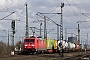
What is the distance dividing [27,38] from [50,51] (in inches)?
605

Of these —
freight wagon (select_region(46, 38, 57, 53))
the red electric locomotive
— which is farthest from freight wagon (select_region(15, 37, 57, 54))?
freight wagon (select_region(46, 38, 57, 53))

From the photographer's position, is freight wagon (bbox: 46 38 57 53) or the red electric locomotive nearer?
the red electric locomotive

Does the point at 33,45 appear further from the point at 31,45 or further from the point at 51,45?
the point at 51,45

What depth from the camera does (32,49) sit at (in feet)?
185

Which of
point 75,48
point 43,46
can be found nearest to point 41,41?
point 43,46

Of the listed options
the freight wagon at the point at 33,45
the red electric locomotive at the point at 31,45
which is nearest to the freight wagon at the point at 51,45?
the freight wagon at the point at 33,45

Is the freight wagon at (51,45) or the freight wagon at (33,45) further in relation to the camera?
the freight wagon at (51,45)

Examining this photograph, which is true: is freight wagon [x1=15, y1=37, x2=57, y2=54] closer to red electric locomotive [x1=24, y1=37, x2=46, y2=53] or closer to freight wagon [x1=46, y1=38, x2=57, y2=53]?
red electric locomotive [x1=24, y1=37, x2=46, y2=53]

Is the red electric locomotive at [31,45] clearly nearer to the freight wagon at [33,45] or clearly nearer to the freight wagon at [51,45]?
the freight wagon at [33,45]

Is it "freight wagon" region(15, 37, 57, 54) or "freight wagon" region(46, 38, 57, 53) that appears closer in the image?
"freight wagon" region(15, 37, 57, 54)

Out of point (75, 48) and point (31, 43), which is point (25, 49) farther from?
point (75, 48)

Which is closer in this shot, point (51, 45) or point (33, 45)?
point (33, 45)

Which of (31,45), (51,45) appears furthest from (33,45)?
(51,45)

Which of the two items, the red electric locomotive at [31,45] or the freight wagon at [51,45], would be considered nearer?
the red electric locomotive at [31,45]
